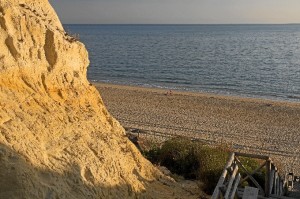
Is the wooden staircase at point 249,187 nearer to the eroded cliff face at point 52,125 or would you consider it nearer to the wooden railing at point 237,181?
the wooden railing at point 237,181

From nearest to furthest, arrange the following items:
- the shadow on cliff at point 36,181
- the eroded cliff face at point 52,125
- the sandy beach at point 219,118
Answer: the shadow on cliff at point 36,181
the eroded cliff face at point 52,125
the sandy beach at point 219,118

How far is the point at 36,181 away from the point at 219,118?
28.0 metres

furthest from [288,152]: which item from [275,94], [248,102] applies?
[275,94]

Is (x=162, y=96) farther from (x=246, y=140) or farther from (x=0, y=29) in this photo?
(x=0, y=29)

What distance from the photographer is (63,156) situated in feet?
27.8

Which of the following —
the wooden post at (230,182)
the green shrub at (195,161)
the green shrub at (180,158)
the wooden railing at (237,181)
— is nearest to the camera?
the wooden post at (230,182)

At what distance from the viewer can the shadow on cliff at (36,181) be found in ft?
22.6

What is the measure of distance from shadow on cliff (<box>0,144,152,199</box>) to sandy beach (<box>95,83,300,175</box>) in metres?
14.5

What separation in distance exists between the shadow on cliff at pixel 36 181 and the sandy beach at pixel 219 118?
47.5 feet

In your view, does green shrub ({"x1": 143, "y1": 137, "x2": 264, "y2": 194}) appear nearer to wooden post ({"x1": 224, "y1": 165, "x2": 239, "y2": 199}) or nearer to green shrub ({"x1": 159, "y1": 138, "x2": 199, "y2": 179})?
green shrub ({"x1": 159, "y1": 138, "x2": 199, "y2": 179})

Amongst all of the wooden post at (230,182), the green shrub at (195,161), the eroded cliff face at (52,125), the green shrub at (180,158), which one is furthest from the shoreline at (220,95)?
the eroded cliff face at (52,125)

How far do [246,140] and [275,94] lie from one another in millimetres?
23988

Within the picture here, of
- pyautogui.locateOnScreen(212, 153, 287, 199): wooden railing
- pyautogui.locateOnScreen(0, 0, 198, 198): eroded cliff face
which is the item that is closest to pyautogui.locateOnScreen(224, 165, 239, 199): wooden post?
pyautogui.locateOnScreen(212, 153, 287, 199): wooden railing

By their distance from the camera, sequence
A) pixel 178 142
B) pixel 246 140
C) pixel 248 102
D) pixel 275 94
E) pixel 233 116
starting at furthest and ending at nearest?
pixel 275 94 → pixel 248 102 → pixel 233 116 → pixel 246 140 → pixel 178 142
